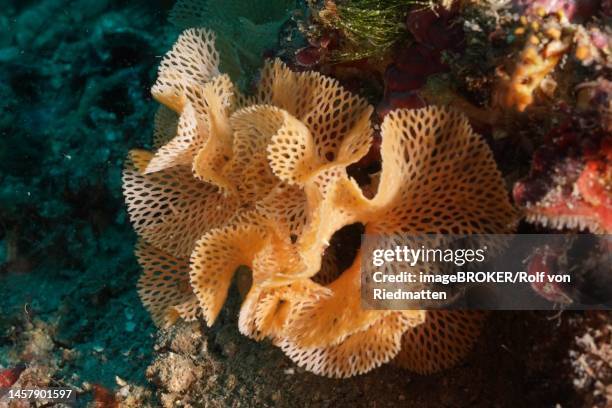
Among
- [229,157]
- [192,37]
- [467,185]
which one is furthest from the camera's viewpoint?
[192,37]

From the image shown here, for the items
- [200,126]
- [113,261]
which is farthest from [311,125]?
[113,261]

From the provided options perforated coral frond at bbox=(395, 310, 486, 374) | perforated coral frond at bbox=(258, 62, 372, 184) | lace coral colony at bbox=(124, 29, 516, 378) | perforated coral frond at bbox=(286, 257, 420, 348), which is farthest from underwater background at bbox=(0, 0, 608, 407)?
perforated coral frond at bbox=(286, 257, 420, 348)

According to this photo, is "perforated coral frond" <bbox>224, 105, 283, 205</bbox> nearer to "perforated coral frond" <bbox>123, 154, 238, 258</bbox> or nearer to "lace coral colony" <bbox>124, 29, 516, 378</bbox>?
"lace coral colony" <bbox>124, 29, 516, 378</bbox>

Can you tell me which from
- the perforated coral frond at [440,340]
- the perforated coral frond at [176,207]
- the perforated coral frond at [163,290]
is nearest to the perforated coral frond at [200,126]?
the perforated coral frond at [176,207]

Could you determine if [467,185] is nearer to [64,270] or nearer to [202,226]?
[202,226]

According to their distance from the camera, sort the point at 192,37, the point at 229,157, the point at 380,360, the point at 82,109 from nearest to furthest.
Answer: the point at 380,360 < the point at 229,157 < the point at 192,37 < the point at 82,109

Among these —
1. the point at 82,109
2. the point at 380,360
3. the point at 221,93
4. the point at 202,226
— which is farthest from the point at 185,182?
the point at 82,109
